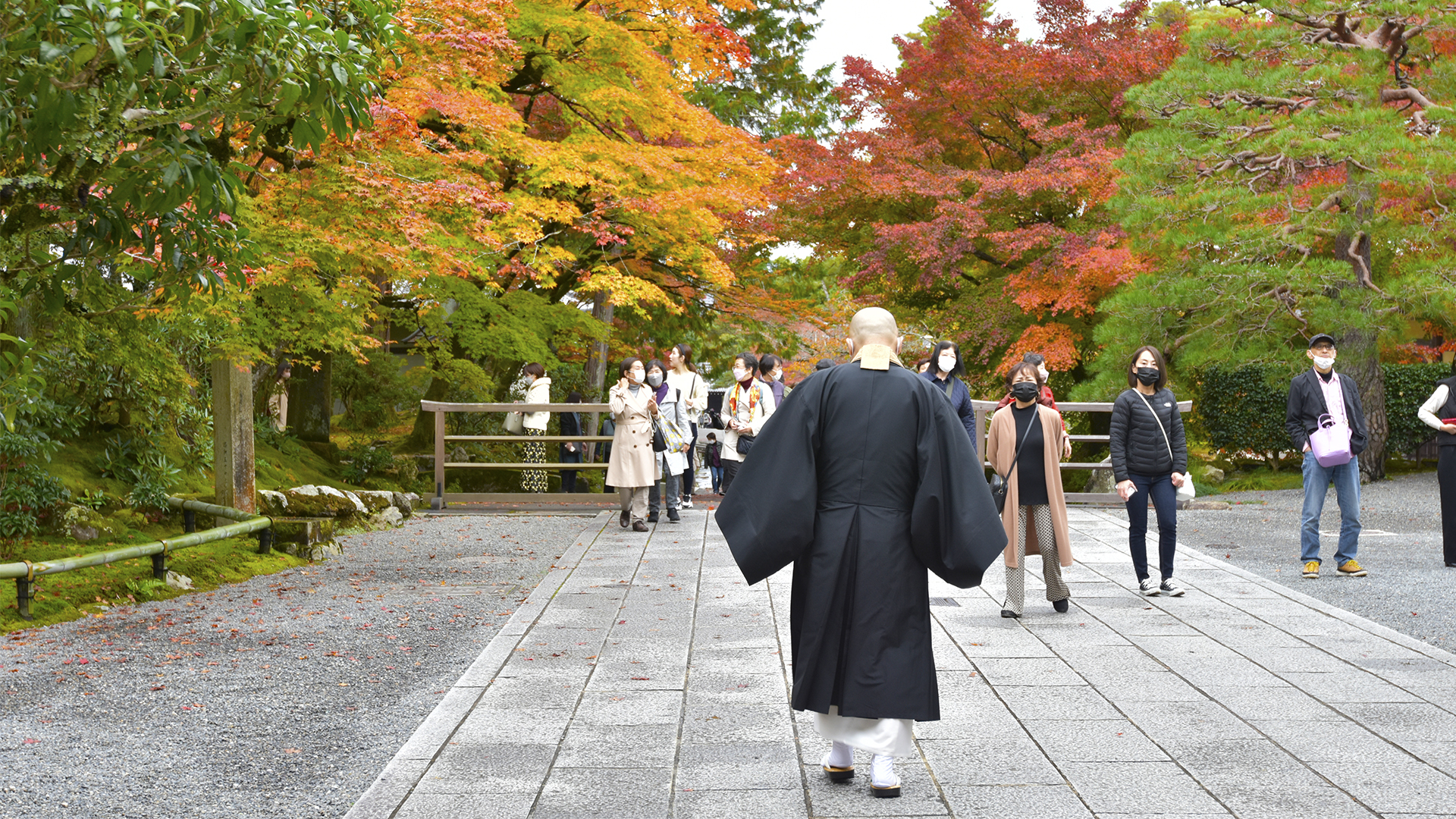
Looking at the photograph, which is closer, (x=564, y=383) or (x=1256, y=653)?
(x=1256, y=653)

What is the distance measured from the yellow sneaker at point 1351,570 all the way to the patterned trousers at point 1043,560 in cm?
259

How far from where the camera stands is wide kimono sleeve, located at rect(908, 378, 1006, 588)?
355 cm

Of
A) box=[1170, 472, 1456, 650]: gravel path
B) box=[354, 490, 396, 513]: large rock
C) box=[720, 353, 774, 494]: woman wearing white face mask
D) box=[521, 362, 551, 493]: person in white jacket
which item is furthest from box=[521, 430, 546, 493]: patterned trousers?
box=[1170, 472, 1456, 650]: gravel path

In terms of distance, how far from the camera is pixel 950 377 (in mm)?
8586

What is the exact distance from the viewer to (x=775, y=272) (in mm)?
19859

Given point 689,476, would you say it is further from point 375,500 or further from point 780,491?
point 780,491

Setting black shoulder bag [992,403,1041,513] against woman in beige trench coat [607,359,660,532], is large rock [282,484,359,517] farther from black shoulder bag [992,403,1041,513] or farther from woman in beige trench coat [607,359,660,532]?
black shoulder bag [992,403,1041,513]

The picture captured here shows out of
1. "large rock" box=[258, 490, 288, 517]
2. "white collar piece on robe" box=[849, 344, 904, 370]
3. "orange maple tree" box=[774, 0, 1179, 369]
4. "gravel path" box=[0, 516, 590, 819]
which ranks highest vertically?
"orange maple tree" box=[774, 0, 1179, 369]

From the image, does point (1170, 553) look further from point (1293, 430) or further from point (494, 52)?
point (494, 52)

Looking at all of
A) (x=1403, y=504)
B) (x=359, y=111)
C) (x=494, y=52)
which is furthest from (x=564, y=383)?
(x=359, y=111)

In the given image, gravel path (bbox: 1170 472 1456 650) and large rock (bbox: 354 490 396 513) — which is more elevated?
large rock (bbox: 354 490 396 513)

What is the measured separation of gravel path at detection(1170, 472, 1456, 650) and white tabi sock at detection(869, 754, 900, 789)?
3763 millimetres

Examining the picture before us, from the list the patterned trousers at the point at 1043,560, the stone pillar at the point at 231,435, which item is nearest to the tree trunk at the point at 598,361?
the stone pillar at the point at 231,435

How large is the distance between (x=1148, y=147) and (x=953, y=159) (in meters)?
4.48
